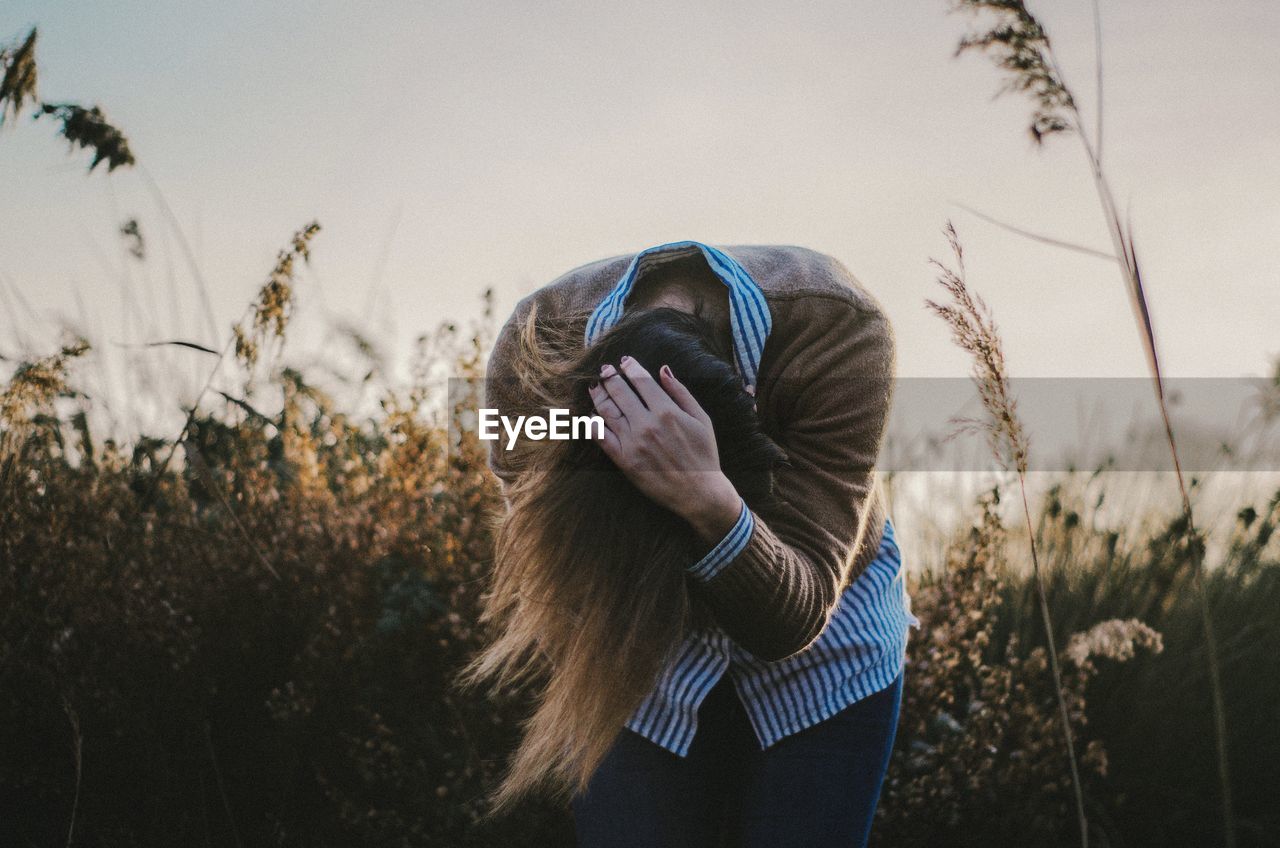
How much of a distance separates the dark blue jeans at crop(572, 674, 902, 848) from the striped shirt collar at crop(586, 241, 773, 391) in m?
0.59

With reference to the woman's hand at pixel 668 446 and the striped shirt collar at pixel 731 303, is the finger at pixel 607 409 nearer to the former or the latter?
the woman's hand at pixel 668 446

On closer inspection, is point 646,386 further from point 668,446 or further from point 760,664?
point 760,664

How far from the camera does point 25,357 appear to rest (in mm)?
2762

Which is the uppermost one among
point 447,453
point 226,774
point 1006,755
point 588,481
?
point 447,453

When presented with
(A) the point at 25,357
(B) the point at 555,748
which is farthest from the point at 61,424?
(B) the point at 555,748

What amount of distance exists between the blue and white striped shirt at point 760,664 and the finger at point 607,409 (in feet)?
0.76

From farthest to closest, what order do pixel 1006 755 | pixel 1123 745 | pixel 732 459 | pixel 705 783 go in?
→ pixel 1123 745 < pixel 1006 755 < pixel 705 783 < pixel 732 459

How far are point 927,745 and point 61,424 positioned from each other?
298 cm

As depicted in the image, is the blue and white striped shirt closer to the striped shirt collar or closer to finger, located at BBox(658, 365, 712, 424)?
the striped shirt collar

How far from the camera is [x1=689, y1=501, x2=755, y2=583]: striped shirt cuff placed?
4.48ft

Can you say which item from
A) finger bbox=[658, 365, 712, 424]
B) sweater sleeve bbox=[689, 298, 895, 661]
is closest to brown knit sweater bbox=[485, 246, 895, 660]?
sweater sleeve bbox=[689, 298, 895, 661]

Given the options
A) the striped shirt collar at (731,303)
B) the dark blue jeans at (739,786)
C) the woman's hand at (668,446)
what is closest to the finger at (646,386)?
the woman's hand at (668,446)

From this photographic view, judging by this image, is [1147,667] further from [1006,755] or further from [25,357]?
[25,357]

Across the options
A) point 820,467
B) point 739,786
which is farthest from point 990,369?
point 739,786
